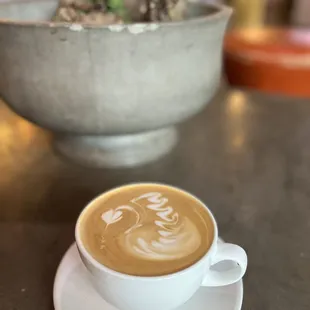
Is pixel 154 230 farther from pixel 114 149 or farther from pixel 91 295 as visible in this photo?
A: pixel 114 149

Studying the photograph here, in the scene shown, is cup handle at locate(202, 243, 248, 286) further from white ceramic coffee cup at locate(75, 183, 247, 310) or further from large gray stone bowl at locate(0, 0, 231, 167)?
large gray stone bowl at locate(0, 0, 231, 167)

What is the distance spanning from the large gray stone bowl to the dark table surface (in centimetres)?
8

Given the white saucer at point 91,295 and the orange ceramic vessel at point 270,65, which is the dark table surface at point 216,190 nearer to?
the white saucer at point 91,295

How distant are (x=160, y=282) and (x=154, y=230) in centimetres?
6

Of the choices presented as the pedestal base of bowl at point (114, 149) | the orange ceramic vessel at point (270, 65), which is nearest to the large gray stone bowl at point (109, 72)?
the pedestal base of bowl at point (114, 149)

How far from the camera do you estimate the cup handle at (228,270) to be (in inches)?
14.2

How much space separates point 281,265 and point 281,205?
4.1 inches

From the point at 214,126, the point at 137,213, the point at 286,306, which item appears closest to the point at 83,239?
the point at 137,213

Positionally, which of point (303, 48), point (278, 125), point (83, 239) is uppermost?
point (83, 239)

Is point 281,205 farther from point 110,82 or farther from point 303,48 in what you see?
point 303,48

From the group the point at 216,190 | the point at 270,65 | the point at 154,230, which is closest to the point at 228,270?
the point at 154,230

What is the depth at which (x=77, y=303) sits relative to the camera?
1.23 ft

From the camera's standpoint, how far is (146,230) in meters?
0.38

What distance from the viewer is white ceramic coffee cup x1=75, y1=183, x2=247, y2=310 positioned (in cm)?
33
